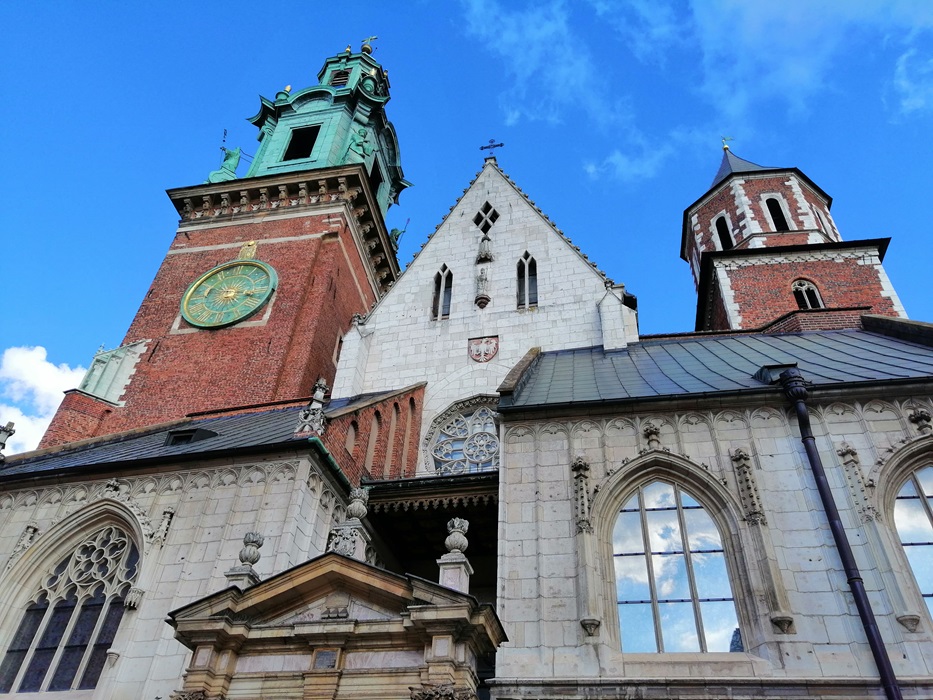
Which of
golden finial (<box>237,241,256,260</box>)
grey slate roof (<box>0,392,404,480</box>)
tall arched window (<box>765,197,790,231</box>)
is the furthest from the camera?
tall arched window (<box>765,197,790,231</box>)

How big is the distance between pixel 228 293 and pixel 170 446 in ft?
40.5

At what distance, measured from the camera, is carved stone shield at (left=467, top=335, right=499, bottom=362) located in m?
→ 20.1

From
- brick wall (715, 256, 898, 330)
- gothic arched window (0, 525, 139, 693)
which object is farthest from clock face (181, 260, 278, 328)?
brick wall (715, 256, 898, 330)

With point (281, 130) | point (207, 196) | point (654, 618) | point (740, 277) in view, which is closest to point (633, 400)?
point (654, 618)

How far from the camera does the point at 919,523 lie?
11.2 meters

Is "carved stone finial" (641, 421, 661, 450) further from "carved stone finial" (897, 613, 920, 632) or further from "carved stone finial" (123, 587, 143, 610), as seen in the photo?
"carved stone finial" (123, 587, 143, 610)

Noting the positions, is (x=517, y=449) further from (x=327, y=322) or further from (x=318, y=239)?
(x=318, y=239)

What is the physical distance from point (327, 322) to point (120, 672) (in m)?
15.9

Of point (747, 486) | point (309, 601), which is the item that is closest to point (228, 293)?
point (309, 601)

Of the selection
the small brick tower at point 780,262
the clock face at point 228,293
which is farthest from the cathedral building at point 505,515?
the clock face at point 228,293

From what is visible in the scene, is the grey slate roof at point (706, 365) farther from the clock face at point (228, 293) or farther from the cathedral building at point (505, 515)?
the clock face at point (228, 293)

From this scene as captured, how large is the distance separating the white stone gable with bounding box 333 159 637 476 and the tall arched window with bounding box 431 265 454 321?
0.12m

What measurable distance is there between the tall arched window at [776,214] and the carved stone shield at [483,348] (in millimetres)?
14941

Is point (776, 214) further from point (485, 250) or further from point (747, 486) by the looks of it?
point (747, 486)
